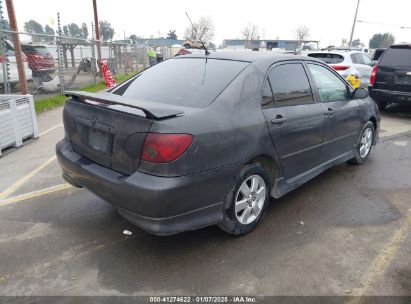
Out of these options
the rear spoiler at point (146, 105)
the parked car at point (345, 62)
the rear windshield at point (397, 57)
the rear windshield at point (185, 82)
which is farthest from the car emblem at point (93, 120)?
the parked car at point (345, 62)

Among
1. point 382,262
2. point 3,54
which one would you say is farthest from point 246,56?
point 3,54

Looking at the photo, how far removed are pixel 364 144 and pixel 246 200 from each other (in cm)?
303

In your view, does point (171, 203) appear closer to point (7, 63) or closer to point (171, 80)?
point (171, 80)

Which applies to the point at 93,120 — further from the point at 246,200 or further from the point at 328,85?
the point at 328,85

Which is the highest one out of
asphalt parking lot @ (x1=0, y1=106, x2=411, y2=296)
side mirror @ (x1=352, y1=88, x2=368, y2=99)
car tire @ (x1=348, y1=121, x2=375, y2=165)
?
side mirror @ (x1=352, y1=88, x2=368, y2=99)

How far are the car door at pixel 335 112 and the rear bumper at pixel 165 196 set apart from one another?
68.0 inches

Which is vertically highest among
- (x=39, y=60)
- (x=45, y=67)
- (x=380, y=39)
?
(x=380, y=39)

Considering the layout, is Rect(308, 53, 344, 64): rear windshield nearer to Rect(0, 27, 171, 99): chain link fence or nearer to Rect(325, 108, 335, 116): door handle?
Rect(325, 108, 335, 116): door handle

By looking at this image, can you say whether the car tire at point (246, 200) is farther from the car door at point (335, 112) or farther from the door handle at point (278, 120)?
the car door at point (335, 112)

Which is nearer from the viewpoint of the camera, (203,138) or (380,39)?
(203,138)

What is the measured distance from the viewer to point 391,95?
866 cm

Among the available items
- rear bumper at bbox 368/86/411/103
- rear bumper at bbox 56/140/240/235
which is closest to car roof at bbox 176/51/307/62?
rear bumper at bbox 56/140/240/235

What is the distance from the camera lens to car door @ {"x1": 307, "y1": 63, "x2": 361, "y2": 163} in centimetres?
413

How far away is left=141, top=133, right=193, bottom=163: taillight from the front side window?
2.16 metres
